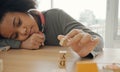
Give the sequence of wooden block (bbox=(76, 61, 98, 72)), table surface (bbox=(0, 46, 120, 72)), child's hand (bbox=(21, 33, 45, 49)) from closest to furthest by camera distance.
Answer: wooden block (bbox=(76, 61, 98, 72)), table surface (bbox=(0, 46, 120, 72)), child's hand (bbox=(21, 33, 45, 49))

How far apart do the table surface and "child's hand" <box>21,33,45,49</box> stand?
49mm

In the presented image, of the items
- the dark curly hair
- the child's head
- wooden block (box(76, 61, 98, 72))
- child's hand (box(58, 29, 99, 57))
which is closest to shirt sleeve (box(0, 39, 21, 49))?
the child's head

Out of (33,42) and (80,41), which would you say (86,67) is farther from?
(33,42)

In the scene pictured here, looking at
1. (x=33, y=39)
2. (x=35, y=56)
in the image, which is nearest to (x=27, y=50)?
(x=33, y=39)

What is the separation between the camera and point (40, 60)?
1.07m

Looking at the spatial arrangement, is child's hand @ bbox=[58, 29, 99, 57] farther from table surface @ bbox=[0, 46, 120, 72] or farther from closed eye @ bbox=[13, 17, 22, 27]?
closed eye @ bbox=[13, 17, 22, 27]

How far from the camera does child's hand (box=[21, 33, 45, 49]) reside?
1362mm

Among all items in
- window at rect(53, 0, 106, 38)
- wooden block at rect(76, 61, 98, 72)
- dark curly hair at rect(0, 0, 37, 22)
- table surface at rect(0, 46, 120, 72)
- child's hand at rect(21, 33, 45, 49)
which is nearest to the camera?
wooden block at rect(76, 61, 98, 72)

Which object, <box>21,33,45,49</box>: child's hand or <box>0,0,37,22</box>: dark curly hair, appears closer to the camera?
<box>21,33,45,49</box>: child's hand

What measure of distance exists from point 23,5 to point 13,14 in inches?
6.5

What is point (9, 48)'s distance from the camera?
1412 mm

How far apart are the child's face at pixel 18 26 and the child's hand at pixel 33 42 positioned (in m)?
0.04

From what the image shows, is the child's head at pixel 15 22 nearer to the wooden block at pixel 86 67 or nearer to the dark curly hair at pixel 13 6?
the dark curly hair at pixel 13 6

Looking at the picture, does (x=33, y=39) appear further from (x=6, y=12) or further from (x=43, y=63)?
(x=43, y=63)
